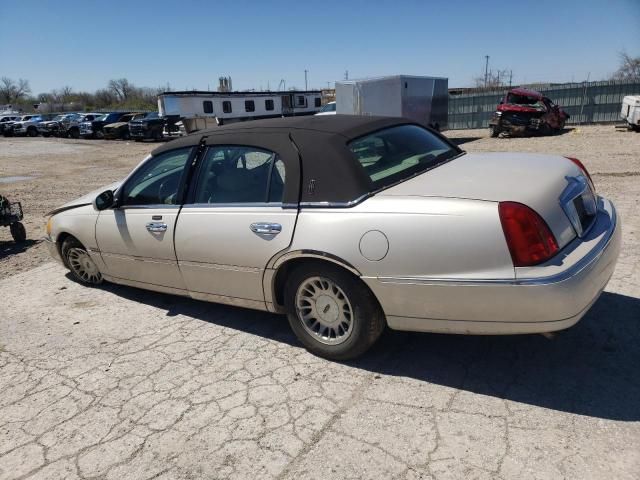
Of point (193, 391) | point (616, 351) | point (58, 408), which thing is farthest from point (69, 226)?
point (616, 351)

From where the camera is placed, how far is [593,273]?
2.69 meters

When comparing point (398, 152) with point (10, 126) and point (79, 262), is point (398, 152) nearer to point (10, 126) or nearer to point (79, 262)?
point (79, 262)

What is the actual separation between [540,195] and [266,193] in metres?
1.74

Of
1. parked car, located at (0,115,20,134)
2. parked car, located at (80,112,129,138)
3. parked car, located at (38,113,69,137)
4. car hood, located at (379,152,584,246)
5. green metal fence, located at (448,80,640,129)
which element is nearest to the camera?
car hood, located at (379,152,584,246)

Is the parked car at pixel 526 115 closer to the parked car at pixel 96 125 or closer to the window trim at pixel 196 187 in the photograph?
the window trim at pixel 196 187

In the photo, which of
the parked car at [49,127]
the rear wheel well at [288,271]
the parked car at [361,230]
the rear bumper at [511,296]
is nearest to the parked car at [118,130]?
the parked car at [49,127]

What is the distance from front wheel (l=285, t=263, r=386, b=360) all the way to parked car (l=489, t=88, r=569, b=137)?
62.1 ft

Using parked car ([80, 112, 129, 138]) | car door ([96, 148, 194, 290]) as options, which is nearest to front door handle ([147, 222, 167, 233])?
car door ([96, 148, 194, 290])

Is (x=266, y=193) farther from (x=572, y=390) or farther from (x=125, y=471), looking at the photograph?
(x=572, y=390)

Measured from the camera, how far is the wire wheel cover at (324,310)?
3.17 meters

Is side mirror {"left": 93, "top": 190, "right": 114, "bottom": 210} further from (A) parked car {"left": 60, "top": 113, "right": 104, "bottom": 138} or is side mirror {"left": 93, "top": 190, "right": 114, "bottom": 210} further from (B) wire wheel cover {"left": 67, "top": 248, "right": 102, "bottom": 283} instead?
(A) parked car {"left": 60, "top": 113, "right": 104, "bottom": 138}

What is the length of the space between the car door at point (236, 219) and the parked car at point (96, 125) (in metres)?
31.1

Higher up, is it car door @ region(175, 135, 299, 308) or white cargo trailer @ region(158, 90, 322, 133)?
white cargo trailer @ region(158, 90, 322, 133)

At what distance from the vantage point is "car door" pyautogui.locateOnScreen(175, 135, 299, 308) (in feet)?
10.8
